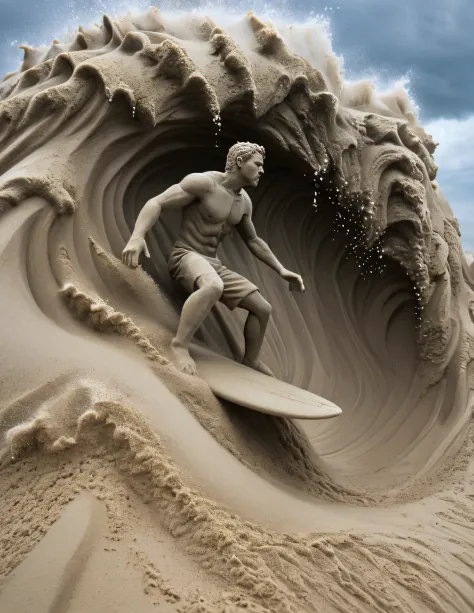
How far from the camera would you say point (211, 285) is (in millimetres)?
2693

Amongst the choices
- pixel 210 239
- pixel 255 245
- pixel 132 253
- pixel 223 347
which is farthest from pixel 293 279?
pixel 132 253

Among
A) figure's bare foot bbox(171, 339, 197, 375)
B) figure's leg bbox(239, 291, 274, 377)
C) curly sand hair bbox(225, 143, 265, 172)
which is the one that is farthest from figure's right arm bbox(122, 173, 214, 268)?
figure's leg bbox(239, 291, 274, 377)

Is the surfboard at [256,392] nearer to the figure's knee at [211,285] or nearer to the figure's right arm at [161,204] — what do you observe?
the figure's knee at [211,285]

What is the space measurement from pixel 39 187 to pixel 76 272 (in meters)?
0.42

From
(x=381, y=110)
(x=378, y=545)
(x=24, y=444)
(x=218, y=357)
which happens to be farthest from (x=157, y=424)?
(x=381, y=110)

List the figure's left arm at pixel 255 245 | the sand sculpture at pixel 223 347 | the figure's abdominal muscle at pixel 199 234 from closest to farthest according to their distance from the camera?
the sand sculpture at pixel 223 347 < the figure's abdominal muscle at pixel 199 234 < the figure's left arm at pixel 255 245

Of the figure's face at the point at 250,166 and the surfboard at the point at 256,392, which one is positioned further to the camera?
the figure's face at the point at 250,166

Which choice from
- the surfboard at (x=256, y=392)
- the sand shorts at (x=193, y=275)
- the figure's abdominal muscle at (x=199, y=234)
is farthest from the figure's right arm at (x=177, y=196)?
the surfboard at (x=256, y=392)

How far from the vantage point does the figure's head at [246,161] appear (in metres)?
2.87

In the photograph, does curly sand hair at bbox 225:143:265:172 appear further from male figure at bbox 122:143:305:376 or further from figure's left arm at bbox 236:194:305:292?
figure's left arm at bbox 236:194:305:292

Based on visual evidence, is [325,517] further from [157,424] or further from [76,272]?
[76,272]

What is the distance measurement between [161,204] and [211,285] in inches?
17.7

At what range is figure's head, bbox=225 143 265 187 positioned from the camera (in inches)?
113

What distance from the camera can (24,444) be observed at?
2.07 metres
